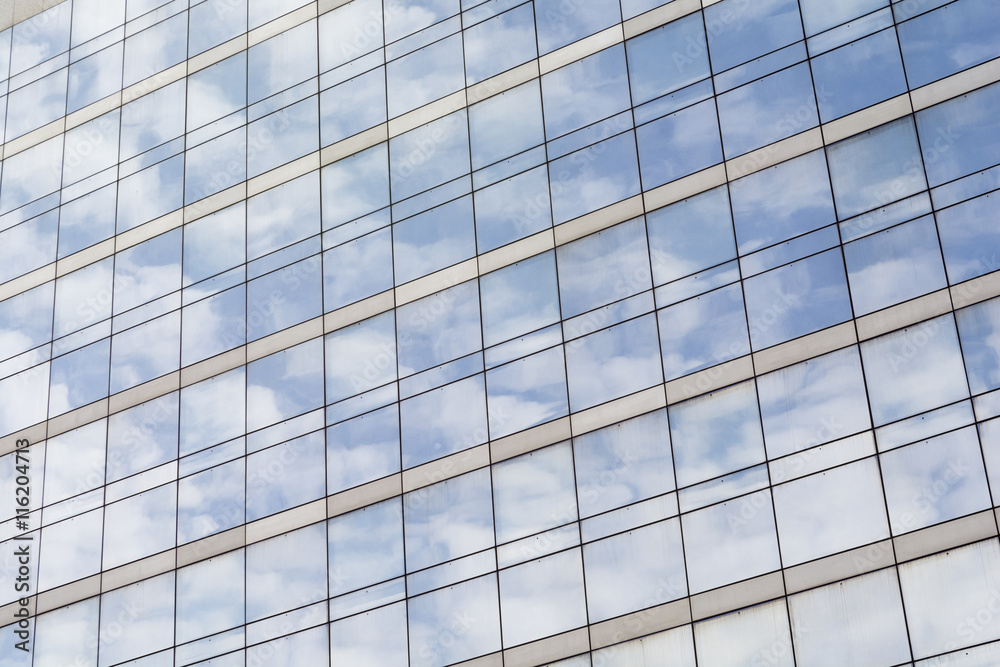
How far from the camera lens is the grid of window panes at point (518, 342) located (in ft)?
109

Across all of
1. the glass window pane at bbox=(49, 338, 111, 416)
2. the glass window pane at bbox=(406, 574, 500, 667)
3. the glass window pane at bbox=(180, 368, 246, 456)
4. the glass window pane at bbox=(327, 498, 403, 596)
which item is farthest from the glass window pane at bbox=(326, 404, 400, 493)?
the glass window pane at bbox=(49, 338, 111, 416)

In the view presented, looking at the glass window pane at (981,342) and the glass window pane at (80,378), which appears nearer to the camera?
the glass window pane at (981,342)

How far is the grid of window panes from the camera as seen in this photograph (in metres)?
33.1

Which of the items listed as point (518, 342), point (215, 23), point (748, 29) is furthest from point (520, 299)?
point (215, 23)

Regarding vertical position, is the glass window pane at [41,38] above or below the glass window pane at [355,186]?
above

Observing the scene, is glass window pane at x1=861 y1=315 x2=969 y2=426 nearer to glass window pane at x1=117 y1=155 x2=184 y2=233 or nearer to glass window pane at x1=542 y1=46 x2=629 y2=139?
glass window pane at x1=542 y1=46 x2=629 y2=139

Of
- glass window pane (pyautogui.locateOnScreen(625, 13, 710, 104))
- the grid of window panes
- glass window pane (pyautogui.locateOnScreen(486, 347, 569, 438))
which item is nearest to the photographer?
the grid of window panes

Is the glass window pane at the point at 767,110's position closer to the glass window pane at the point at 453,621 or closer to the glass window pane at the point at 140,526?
the glass window pane at the point at 453,621

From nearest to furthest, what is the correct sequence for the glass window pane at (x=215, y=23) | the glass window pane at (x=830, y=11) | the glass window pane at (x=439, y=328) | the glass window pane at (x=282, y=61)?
1. the glass window pane at (x=830, y=11)
2. the glass window pane at (x=439, y=328)
3. the glass window pane at (x=282, y=61)
4. the glass window pane at (x=215, y=23)

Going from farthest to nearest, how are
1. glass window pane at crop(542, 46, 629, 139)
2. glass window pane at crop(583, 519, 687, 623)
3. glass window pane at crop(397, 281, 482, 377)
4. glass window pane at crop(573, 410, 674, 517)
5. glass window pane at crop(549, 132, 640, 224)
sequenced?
glass window pane at crop(542, 46, 629, 139)
glass window pane at crop(397, 281, 482, 377)
glass window pane at crop(549, 132, 640, 224)
glass window pane at crop(573, 410, 674, 517)
glass window pane at crop(583, 519, 687, 623)

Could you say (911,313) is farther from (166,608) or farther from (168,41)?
(168,41)

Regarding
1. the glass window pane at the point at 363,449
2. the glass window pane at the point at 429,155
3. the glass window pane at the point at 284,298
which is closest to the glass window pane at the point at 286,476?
the glass window pane at the point at 363,449

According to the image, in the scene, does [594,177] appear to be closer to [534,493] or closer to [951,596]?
[534,493]

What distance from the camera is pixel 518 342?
38344 mm
